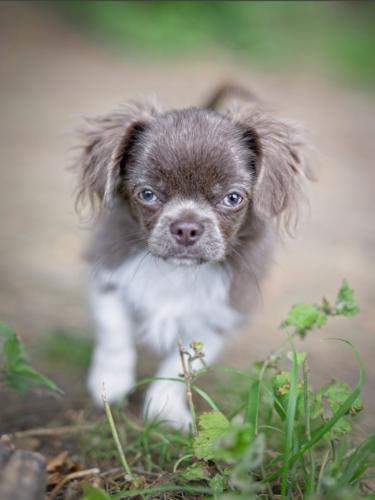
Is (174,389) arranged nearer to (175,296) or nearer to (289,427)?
(175,296)

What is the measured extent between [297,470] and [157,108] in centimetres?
216

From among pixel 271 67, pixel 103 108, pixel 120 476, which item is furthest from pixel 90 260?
pixel 271 67

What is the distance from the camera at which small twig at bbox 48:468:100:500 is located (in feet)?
8.40

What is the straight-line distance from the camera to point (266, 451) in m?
2.69

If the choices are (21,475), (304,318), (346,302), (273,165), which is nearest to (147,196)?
(273,165)

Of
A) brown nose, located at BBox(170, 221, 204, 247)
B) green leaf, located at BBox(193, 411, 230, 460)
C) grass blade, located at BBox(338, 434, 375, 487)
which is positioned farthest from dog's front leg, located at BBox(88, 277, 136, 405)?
grass blade, located at BBox(338, 434, 375, 487)

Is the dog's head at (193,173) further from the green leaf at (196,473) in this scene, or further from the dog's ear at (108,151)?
the green leaf at (196,473)

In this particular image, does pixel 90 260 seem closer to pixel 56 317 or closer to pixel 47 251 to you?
pixel 56 317

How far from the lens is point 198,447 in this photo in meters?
2.42

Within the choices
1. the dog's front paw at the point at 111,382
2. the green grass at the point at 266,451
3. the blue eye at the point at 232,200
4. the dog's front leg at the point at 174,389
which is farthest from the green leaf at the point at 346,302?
the dog's front paw at the point at 111,382

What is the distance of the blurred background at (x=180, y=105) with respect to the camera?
4730 mm

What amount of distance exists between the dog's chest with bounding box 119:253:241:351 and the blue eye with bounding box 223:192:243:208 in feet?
1.66

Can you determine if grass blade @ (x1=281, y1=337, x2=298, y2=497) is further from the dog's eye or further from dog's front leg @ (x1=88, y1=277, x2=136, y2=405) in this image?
dog's front leg @ (x1=88, y1=277, x2=136, y2=405)

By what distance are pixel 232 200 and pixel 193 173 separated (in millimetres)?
284
